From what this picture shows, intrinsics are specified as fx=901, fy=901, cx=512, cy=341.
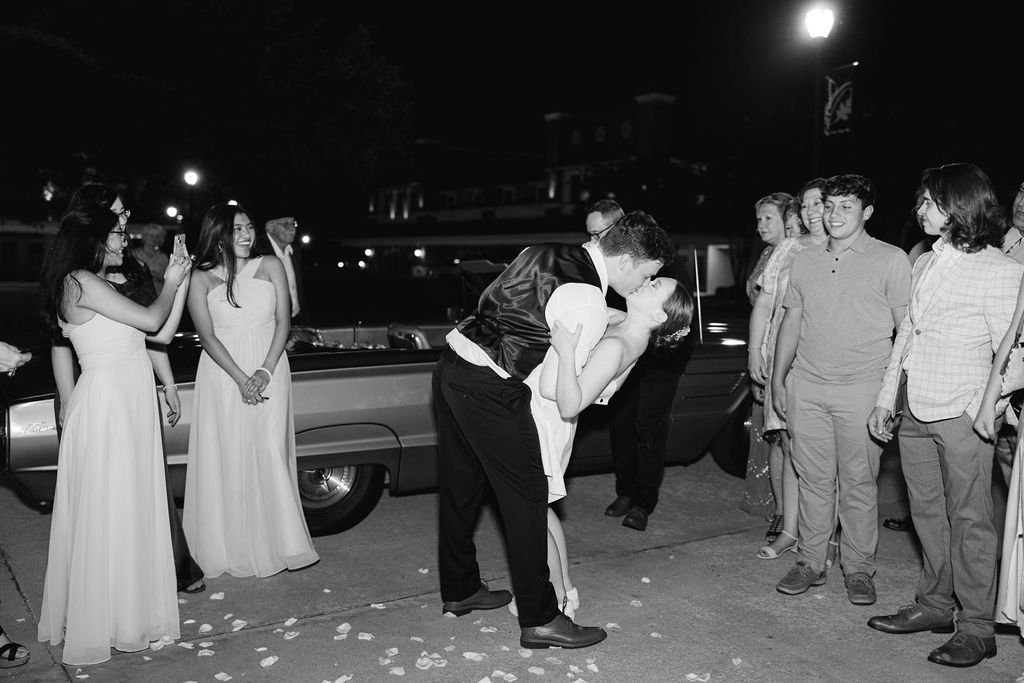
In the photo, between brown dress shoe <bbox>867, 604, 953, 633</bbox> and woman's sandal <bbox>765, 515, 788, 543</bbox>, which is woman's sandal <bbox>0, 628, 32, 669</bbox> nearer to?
brown dress shoe <bbox>867, 604, 953, 633</bbox>

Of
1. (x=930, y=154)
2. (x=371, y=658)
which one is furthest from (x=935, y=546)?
(x=930, y=154)

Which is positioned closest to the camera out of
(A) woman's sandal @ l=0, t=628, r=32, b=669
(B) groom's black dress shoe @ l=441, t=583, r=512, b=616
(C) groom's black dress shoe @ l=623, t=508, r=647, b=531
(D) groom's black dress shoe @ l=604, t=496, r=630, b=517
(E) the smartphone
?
(A) woman's sandal @ l=0, t=628, r=32, b=669

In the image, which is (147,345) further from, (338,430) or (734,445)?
(734,445)

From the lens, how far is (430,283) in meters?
24.0

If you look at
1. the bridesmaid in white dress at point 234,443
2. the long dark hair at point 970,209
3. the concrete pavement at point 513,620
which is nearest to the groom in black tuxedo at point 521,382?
the concrete pavement at point 513,620

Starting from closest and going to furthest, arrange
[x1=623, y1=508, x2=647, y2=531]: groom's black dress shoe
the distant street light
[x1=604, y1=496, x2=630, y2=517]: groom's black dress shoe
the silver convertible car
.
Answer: the silver convertible car < [x1=623, y1=508, x2=647, y2=531]: groom's black dress shoe < [x1=604, y1=496, x2=630, y2=517]: groom's black dress shoe < the distant street light

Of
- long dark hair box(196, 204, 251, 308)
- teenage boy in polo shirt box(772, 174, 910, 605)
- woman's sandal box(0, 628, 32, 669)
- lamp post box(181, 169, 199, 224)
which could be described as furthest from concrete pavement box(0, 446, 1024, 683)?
lamp post box(181, 169, 199, 224)

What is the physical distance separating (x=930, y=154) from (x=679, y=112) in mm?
42598

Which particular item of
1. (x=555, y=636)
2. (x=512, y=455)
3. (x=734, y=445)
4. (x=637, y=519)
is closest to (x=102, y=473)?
(x=512, y=455)

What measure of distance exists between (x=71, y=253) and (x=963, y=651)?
4.09 m

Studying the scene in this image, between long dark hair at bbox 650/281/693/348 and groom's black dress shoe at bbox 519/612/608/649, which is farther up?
long dark hair at bbox 650/281/693/348

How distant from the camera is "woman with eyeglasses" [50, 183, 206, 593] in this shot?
392 cm

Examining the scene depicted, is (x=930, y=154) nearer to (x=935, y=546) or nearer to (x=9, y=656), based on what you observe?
(x=935, y=546)

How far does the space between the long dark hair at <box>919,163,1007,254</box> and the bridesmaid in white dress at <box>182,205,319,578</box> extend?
330 centimetres
